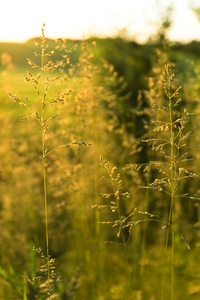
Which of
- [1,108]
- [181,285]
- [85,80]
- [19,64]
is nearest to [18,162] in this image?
[1,108]

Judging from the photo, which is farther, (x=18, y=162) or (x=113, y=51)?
(x=113, y=51)

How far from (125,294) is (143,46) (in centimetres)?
306

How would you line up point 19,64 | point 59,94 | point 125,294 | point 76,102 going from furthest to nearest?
1. point 19,64
2. point 125,294
3. point 76,102
4. point 59,94

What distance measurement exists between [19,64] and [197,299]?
3125 centimetres

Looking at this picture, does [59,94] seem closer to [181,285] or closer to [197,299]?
[197,299]

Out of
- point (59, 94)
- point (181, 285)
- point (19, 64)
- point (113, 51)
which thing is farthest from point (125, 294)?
point (19, 64)

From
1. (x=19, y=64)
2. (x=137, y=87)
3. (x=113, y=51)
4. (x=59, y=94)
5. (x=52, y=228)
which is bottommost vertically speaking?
(x=52, y=228)

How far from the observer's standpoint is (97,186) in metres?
3.01

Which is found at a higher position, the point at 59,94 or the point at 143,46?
the point at 143,46

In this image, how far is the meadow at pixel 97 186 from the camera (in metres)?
2.07

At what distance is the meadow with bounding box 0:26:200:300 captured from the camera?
2.07 meters

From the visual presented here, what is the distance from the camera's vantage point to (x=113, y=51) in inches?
180

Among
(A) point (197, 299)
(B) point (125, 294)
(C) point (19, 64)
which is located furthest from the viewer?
(C) point (19, 64)

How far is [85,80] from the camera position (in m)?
2.27
